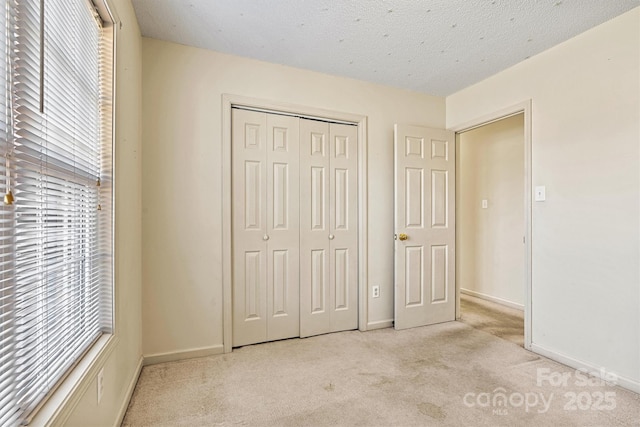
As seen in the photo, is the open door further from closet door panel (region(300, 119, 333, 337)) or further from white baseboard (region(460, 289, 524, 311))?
white baseboard (region(460, 289, 524, 311))

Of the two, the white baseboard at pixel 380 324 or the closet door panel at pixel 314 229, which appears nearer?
the closet door panel at pixel 314 229

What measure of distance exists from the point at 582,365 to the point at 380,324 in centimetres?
153

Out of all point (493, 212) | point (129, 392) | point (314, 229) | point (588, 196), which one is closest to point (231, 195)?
point (314, 229)

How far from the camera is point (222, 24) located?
2.18 m

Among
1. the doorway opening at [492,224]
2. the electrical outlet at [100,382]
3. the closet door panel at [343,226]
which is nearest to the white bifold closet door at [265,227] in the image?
the closet door panel at [343,226]

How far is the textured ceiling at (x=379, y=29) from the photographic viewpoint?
6.50 feet

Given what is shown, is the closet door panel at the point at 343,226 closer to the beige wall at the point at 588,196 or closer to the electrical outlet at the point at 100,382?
the beige wall at the point at 588,196

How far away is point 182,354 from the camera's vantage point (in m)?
2.41

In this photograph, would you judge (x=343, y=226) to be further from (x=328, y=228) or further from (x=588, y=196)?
(x=588, y=196)

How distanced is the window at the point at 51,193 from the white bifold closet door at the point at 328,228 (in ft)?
5.25

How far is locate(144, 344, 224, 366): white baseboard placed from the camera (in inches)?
91.7

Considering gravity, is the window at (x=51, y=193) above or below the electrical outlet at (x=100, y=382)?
above

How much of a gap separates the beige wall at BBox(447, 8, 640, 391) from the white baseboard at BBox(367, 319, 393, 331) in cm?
119

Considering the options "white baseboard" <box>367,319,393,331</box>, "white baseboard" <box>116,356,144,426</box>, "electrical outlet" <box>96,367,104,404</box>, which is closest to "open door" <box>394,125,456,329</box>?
"white baseboard" <box>367,319,393,331</box>
